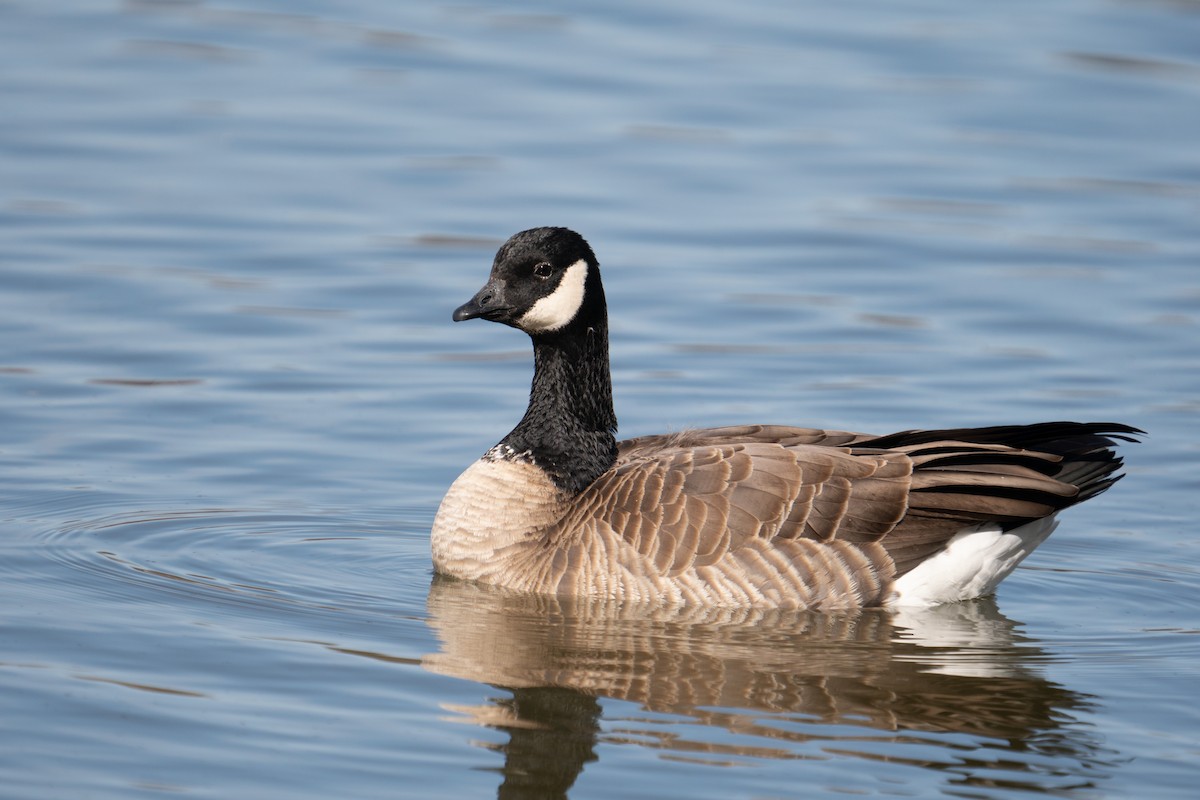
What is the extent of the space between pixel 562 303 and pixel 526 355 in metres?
4.39

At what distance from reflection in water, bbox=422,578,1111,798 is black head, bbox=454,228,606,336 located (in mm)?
1532

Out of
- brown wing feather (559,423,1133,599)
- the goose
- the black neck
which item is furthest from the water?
the black neck

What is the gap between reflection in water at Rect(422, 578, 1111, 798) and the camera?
25.9 feet

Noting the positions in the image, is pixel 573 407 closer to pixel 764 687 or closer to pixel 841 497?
pixel 841 497

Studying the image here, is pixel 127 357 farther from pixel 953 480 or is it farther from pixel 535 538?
pixel 953 480

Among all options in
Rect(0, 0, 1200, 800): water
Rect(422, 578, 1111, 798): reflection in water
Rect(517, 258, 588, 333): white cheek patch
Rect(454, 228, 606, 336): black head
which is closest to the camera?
Rect(422, 578, 1111, 798): reflection in water

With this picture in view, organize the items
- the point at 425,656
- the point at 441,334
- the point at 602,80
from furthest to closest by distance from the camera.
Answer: the point at 602,80 → the point at 441,334 → the point at 425,656

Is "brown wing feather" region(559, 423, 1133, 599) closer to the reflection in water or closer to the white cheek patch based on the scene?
the reflection in water

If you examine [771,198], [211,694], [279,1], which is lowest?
[211,694]

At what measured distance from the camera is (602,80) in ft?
68.7

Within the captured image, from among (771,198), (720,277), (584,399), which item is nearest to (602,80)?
(771,198)

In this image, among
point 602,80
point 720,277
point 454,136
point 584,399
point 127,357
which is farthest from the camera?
point 602,80

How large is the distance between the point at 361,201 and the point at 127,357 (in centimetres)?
411

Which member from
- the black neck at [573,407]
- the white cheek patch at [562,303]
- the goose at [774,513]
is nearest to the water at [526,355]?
the goose at [774,513]
